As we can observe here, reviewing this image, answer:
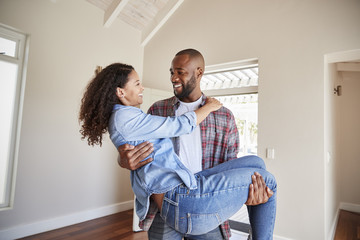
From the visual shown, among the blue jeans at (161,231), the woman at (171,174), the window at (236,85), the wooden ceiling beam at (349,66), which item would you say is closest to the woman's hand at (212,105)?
the woman at (171,174)

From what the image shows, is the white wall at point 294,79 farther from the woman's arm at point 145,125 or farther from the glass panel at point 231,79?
the woman's arm at point 145,125

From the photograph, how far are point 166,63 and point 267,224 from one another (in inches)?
133

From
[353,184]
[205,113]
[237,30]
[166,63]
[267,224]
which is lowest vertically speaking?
[353,184]

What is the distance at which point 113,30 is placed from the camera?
3.89 m

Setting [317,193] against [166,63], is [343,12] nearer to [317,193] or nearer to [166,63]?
[317,193]

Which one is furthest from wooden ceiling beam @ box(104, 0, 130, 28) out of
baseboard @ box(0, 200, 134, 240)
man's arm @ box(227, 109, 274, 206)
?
man's arm @ box(227, 109, 274, 206)

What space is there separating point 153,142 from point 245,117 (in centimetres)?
378

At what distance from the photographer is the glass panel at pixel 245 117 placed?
3.90 m

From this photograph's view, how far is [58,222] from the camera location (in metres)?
3.15

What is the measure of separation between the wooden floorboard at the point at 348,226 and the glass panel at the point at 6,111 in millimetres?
4068

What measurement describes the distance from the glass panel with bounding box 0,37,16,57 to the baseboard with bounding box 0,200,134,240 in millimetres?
1991

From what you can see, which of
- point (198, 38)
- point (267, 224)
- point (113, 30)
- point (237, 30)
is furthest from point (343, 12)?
point (113, 30)

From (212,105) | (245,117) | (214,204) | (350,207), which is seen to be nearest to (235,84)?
(245,117)

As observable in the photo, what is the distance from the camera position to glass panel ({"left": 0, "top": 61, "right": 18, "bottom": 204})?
2.79 meters
